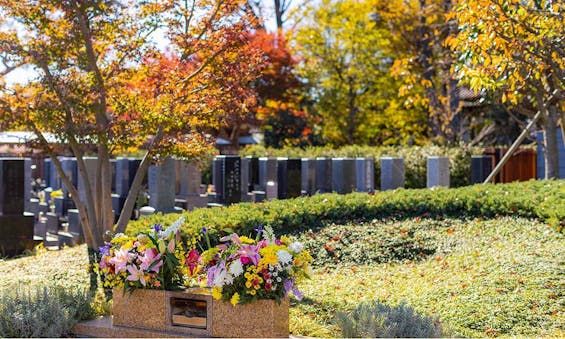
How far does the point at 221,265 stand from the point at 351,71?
29202mm

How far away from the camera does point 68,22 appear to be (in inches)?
445

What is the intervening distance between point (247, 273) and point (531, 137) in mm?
24401

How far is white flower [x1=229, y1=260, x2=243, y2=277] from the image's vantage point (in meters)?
6.25

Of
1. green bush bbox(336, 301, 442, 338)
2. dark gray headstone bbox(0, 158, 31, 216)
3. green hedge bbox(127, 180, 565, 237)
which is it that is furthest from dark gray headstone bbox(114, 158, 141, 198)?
green bush bbox(336, 301, 442, 338)

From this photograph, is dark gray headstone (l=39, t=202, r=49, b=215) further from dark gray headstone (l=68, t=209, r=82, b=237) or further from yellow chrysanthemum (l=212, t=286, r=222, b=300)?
yellow chrysanthemum (l=212, t=286, r=222, b=300)

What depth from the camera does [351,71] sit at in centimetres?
3488

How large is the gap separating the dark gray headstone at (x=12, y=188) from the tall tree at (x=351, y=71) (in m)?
22.3

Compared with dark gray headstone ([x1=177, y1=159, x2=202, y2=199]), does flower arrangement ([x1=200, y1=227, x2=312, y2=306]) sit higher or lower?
lower

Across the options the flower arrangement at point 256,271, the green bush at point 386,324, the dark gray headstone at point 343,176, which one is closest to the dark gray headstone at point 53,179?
the dark gray headstone at point 343,176

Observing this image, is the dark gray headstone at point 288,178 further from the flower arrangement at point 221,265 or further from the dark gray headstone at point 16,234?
the flower arrangement at point 221,265

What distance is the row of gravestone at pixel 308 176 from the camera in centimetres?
1602

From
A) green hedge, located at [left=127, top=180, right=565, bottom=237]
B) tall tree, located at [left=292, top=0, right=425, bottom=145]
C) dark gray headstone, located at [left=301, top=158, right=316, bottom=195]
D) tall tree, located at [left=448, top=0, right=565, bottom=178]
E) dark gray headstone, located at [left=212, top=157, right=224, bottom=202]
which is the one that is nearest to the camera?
tall tree, located at [left=448, top=0, right=565, bottom=178]

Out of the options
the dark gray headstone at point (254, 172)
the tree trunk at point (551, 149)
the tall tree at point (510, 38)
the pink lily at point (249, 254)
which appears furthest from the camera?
the dark gray headstone at point (254, 172)

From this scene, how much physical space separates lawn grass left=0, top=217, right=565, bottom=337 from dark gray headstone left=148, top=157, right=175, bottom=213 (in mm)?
3016
